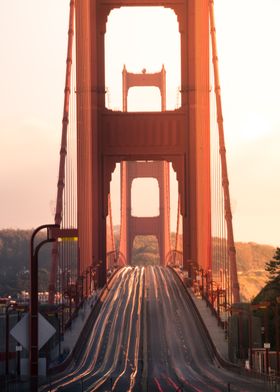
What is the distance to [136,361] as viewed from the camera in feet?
214

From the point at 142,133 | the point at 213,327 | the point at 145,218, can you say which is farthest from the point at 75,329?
the point at 145,218

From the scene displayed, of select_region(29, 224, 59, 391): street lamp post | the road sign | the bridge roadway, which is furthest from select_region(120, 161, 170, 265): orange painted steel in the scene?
the road sign

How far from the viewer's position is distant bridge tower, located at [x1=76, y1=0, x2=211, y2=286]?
85.9 metres

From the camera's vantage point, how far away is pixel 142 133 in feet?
282

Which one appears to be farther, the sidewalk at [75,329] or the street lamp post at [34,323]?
the sidewalk at [75,329]

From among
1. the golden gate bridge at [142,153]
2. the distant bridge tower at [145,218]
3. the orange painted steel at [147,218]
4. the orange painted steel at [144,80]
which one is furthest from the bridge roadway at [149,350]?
the orange painted steel at [147,218]

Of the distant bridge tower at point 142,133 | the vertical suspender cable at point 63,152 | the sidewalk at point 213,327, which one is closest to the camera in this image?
the sidewalk at point 213,327

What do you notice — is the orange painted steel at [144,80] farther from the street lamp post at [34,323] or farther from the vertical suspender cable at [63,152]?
the street lamp post at [34,323]

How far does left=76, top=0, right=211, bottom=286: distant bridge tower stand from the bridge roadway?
5.14 metres

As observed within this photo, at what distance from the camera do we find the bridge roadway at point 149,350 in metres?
49.5

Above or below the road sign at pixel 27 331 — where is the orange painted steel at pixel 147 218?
above

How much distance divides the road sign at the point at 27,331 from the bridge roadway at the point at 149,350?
12538mm

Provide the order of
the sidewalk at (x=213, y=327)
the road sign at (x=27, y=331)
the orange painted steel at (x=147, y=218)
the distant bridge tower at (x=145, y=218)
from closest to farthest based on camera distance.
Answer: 1. the road sign at (x=27, y=331)
2. the sidewalk at (x=213, y=327)
3. the distant bridge tower at (x=145, y=218)
4. the orange painted steel at (x=147, y=218)

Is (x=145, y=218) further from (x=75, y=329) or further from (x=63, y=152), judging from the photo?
(x=75, y=329)
